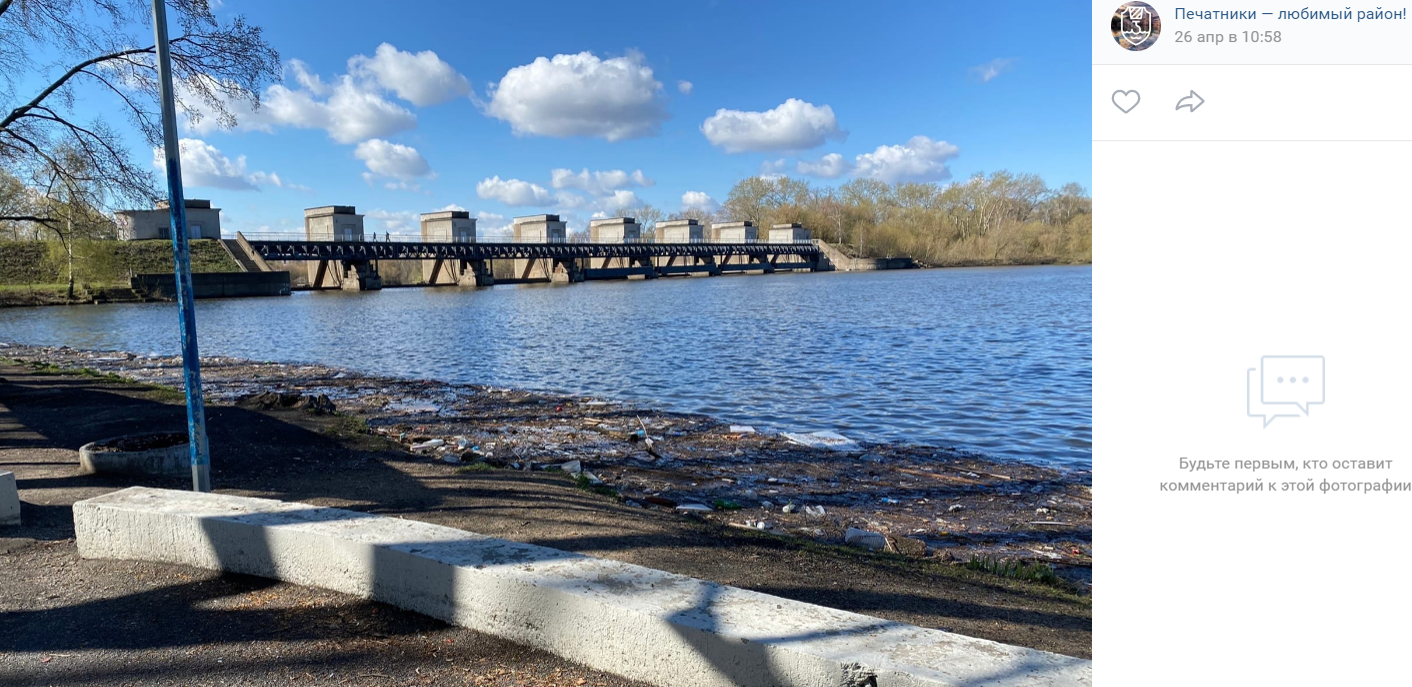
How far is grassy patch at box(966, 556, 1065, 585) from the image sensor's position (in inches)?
219

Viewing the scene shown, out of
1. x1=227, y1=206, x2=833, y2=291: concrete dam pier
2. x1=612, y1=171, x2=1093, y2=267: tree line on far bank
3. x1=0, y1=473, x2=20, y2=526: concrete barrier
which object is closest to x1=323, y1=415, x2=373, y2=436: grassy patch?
x1=0, y1=473, x2=20, y2=526: concrete barrier

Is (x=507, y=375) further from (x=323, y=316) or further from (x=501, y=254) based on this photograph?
(x=501, y=254)

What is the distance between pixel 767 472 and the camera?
8984 millimetres

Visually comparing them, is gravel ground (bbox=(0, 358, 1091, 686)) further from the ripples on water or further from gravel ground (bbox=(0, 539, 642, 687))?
the ripples on water

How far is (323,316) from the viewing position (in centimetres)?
4050

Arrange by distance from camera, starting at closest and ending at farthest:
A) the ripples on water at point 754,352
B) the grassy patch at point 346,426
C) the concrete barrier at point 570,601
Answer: the concrete barrier at point 570,601
the grassy patch at point 346,426
the ripples on water at point 754,352

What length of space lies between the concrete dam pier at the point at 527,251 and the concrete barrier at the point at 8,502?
6615 centimetres

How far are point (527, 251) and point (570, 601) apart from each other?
83065 mm

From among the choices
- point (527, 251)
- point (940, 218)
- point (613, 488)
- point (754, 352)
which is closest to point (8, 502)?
point (613, 488)
